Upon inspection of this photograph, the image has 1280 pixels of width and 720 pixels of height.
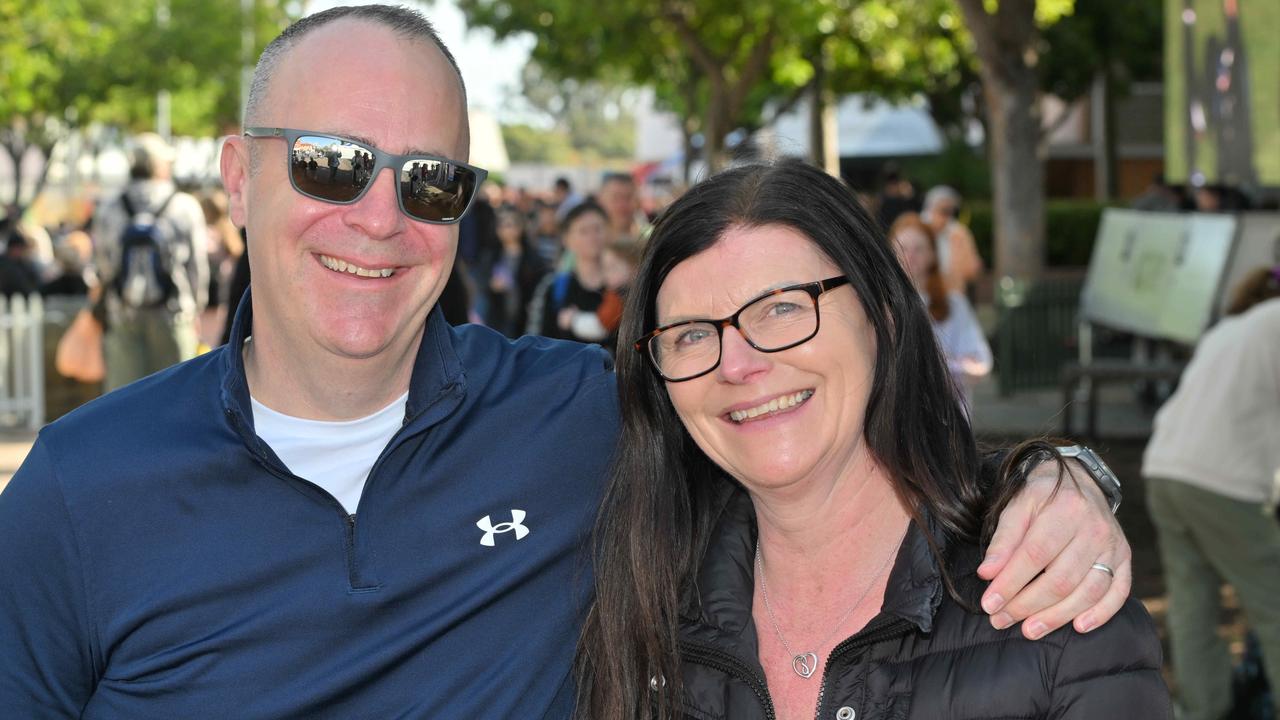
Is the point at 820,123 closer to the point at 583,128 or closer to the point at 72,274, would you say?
the point at 72,274

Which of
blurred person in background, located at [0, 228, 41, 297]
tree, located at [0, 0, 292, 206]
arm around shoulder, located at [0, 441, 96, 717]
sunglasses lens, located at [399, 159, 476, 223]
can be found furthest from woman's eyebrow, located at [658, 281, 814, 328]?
tree, located at [0, 0, 292, 206]

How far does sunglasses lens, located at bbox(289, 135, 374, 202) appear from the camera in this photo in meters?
2.75

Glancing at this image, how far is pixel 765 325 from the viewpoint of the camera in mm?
2617

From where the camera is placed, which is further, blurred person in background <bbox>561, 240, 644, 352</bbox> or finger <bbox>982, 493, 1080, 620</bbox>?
blurred person in background <bbox>561, 240, 644, 352</bbox>

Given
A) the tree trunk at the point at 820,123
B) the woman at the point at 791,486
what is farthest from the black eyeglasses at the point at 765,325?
the tree trunk at the point at 820,123

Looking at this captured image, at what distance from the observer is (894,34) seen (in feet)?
77.3

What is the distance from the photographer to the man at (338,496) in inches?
98.3

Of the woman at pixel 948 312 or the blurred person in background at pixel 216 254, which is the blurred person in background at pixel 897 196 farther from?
the woman at pixel 948 312

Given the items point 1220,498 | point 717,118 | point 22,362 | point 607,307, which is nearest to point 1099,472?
point 1220,498

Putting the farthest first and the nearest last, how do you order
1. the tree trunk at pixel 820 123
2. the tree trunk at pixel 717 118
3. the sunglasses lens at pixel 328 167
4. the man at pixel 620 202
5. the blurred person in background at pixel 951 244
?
the tree trunk at pixel 820 123, the tree trunk at pixel 717 118, the blurred person in background at pixel 951 244, the man at pixel 620 202, the sunglasses lens at pixel 328 167

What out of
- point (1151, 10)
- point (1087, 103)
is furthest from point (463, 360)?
point (1087, 103)

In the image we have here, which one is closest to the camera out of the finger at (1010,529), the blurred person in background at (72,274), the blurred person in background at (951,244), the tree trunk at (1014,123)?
Answer: the finger at (1010,529)

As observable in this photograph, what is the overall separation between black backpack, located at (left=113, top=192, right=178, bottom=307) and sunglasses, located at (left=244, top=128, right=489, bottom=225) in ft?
25.1

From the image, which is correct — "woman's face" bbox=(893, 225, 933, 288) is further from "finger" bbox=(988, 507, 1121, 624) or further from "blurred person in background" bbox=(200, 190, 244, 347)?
"finger" bbox=(988, 507, 1121, 624)
